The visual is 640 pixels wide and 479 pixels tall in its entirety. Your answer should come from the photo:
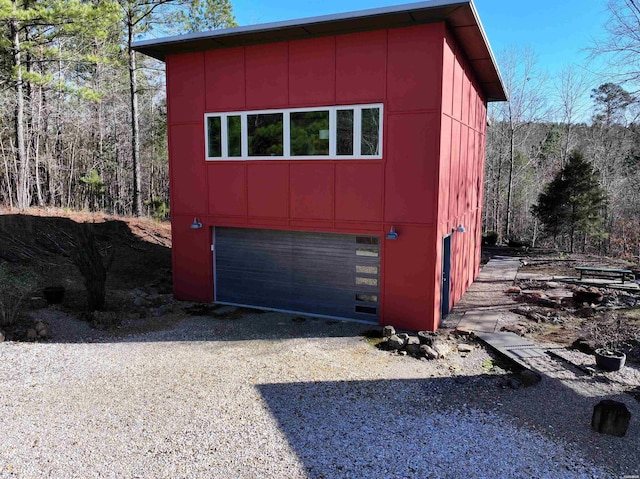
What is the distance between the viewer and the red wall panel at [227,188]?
414 inches

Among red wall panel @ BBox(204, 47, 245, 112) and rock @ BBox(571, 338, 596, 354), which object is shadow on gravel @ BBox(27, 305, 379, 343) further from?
red wall panel @ BBox(204, 47, 245, 112)

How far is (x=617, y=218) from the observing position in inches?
1104

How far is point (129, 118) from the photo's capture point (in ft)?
81.8

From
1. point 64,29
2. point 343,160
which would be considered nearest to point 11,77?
point 64,29

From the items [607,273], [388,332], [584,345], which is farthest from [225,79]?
[607,273]

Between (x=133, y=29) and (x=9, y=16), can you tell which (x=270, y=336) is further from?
(x=133, y=29)

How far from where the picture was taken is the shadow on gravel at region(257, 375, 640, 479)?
4812mm

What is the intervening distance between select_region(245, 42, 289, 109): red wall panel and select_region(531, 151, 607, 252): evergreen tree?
53.5ft

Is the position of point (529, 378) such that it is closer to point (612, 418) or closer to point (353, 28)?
point (612, 418)

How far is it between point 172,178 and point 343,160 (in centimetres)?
445

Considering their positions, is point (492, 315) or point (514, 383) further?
point (492, 315)

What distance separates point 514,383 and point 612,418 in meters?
1.57

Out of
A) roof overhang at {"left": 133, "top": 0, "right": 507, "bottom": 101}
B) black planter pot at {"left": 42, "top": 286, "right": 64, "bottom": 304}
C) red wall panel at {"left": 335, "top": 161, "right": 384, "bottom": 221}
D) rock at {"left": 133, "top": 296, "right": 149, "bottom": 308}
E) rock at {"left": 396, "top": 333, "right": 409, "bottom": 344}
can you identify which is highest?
roof overhang at {"left": 133, "top": 0, "right": 507, "bottom": 101}

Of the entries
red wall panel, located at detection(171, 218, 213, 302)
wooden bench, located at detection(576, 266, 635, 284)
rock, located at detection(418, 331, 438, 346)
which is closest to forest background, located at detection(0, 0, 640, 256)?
wooden bench, located at detection(576, 266, 635, 284)
